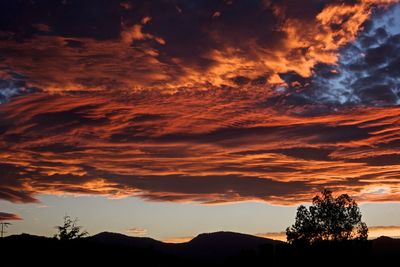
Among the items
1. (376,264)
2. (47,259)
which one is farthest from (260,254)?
(47,259)

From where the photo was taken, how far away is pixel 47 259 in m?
74.8

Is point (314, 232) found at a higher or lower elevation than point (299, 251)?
higher

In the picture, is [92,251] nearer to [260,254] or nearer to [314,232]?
[260,254]

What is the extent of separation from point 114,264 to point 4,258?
54.5 feet

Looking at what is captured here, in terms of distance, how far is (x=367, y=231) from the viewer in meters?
97.2

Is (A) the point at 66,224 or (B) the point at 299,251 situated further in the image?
(A) the point at 66,224

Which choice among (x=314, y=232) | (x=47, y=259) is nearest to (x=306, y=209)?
(x=314, y=232)

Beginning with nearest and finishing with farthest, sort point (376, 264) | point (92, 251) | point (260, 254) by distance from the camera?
1. point (260, 254)
2. point (376, 264)
3. point (92, 251)

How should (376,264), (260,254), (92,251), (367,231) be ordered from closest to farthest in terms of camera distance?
(260,254), (376,264), (92,251), (367,231)

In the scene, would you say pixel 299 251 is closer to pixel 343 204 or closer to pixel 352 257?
pixel 352 257

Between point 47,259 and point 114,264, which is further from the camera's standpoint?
point 114,264

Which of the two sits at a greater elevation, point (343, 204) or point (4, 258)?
point (343, 204)

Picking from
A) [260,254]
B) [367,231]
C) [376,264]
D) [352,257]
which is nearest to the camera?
[260,254]

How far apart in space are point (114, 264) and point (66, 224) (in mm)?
17541
